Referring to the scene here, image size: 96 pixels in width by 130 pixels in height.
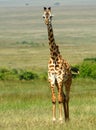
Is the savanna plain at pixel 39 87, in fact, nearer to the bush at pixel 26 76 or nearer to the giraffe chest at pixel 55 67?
the giraffe chest at pixel 55 67

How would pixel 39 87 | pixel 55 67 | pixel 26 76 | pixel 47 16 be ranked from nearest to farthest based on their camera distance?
1. pixel 47 16
2. pixel 55 67
3. pixel 39 87
4. pixel 26 76


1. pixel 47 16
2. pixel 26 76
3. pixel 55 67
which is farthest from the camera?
pixel 26 76

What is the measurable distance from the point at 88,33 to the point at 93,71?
209ft

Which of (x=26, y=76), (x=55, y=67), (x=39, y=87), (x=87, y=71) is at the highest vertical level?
(x=55, y=67)

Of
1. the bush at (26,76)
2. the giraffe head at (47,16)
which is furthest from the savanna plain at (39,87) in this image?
the bush at (26,76)

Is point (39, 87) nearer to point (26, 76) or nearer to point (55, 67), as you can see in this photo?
point (26, 76)

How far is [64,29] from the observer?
394 feet

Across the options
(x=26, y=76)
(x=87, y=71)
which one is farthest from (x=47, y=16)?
(x=87, y=71)

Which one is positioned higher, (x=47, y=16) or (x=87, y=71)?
(x=47, y=16)

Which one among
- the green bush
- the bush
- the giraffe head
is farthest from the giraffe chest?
the green bush

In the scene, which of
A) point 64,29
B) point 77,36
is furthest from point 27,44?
point 64,29

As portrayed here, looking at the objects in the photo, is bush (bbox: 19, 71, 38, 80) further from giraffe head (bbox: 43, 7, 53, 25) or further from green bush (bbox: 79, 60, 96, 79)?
giraffe head (bbox: 43, 7, 53, 25)

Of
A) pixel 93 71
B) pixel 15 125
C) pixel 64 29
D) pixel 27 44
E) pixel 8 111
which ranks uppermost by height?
pixel 15 125

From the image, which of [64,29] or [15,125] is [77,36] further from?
[15,125]
